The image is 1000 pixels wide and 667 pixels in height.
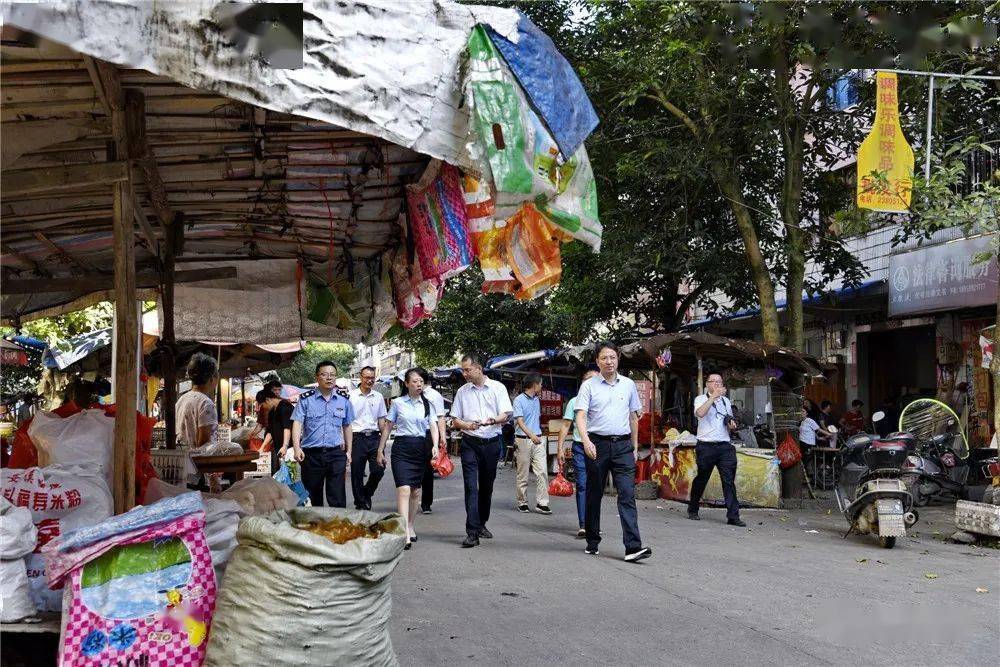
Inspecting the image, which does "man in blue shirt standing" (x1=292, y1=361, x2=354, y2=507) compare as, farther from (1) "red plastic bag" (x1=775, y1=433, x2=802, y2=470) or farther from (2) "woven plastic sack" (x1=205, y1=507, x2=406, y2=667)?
(1) "red plastic bag" (x1=775, y1=433, x2=802, y2=470)

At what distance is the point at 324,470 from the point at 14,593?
5313 millimetres

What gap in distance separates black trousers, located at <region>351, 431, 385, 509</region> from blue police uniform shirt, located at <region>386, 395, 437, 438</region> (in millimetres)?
2441

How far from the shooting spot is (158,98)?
454cm

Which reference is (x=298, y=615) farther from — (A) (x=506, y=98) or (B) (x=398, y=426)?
(B) (x=398, y=426)

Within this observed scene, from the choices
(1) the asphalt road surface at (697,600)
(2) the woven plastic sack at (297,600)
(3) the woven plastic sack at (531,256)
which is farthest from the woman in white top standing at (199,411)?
(2) the woven plastic sack at (297,600)

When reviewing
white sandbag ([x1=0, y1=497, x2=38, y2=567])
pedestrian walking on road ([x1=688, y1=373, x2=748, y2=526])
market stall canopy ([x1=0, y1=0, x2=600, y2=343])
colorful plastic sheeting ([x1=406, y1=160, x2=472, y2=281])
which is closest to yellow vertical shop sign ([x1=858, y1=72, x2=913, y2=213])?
pedestrian walking on road ([x1=688, y1=373, x2=748, y2=526])

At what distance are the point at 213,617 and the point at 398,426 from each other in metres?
5.37

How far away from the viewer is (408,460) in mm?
9148

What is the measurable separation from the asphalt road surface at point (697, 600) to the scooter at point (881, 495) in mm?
254

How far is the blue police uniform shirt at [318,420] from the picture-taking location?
29.7 ft

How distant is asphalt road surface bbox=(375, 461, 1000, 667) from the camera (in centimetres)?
538

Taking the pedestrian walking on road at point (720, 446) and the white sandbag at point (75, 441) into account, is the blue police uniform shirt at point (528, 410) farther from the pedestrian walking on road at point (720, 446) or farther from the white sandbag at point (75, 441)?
the white sandbag at point (75, 441)

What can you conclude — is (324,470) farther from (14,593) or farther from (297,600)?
(297,600)

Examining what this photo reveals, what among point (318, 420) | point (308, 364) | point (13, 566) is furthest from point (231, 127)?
point (308, 364)
